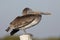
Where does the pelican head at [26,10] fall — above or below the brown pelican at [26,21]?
above

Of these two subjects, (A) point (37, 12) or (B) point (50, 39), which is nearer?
(A) point (37, 12)

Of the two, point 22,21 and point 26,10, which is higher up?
point 26,10

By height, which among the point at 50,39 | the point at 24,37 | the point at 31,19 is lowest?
the point at 24,37

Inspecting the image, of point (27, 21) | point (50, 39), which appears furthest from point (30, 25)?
point (50, 39)

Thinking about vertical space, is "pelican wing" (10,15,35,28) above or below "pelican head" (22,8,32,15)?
below

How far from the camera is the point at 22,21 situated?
10.1 ft

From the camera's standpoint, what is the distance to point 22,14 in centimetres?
313

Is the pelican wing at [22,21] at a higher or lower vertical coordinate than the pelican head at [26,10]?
lower

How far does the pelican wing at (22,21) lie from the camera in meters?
3.06

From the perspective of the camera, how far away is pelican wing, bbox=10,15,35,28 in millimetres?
3057

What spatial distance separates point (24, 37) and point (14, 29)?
15 cm

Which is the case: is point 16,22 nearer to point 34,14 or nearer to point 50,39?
point 34,14

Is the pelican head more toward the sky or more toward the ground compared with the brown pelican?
more toward the sky

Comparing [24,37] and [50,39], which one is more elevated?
[50,39]
